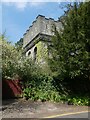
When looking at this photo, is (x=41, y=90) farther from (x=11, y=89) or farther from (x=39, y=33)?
Result: (x=39, y=33)

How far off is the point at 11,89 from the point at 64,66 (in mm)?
6126

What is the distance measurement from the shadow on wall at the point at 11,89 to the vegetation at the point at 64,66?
56 centimetres

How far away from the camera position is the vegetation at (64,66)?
57.9 feet

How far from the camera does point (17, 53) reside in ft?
79.6

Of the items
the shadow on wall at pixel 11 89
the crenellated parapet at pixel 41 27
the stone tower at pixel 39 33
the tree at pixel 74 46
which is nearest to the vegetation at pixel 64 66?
the tree at pixel 74 46

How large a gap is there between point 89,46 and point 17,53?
861cm

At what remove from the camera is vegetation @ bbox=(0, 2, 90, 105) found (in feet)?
57.9

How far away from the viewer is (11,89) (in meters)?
21.5

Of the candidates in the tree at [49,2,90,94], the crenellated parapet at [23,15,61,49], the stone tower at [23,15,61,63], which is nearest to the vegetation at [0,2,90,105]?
the tree at [49,2,90,94]

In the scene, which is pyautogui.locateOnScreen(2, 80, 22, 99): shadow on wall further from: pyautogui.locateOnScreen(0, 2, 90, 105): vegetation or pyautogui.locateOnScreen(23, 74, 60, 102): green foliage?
pyautogui.locateOnScreen(23, 74, 60, 102): green foliage

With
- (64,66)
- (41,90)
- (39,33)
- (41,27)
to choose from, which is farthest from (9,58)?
(41,27)

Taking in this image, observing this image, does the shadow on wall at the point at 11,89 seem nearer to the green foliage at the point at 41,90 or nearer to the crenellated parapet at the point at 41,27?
the green foliage at the point at 41,90

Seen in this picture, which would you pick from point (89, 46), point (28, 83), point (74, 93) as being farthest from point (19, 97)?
point (89, 46)

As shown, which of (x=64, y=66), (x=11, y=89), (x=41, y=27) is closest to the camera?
(x=64, y=66)
